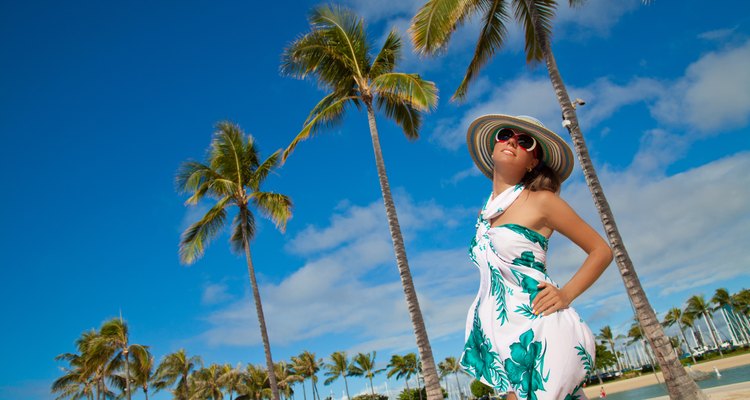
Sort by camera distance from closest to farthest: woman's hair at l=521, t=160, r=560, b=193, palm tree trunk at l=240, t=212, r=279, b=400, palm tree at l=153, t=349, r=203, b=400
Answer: woman's hair at l=521, t=160, r=560, b=193
palm tree trunk at l=240, t=212, r=279, b=400
palm tree at l=153, t=349, r=203, b=400

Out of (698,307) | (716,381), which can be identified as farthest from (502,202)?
(698,307)

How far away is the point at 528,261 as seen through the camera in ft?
5.91

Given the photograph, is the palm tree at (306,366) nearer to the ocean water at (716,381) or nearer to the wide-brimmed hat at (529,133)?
the ocean water at (716,381)

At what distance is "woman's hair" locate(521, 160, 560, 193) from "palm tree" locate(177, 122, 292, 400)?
17.7 meters

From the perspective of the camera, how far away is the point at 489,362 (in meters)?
1.81

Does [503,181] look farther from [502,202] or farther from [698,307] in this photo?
[698,307]

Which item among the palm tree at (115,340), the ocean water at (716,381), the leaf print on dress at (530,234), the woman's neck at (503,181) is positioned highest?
the palm tree at (115,340)

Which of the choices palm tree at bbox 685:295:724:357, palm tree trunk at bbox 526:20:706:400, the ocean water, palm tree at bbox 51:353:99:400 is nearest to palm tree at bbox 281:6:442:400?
palm tree trunk at bbox 526:20:706:400

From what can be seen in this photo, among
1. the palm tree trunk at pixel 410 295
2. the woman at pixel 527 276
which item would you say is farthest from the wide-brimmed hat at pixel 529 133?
the palm tree trunk at pixel 410 295

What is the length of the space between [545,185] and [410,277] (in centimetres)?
955

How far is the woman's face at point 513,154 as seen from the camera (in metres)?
2.16

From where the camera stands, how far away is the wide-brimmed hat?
210 cm

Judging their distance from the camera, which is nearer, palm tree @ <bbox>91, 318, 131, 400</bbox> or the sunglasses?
the sunglasses

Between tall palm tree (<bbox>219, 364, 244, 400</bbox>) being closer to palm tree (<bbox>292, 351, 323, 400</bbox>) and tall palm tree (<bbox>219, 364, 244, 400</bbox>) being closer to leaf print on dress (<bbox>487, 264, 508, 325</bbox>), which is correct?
palm tree (<bbox>292, 351, 323, 400</bbox>)
